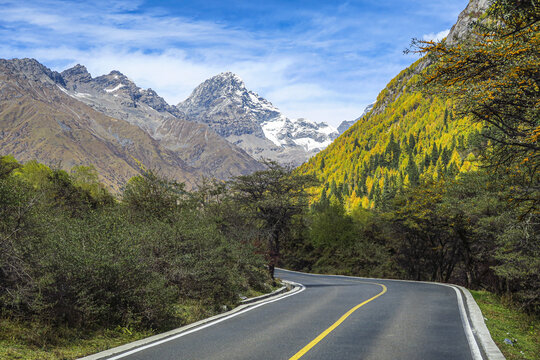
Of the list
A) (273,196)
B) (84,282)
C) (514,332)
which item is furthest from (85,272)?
(273,196)

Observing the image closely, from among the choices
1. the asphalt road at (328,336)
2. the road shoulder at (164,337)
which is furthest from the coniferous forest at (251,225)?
the asphalt road at (328,336)

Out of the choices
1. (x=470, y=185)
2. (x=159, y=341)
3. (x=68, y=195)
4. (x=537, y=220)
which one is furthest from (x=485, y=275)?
(x=68, y=195)

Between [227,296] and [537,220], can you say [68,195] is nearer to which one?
[227,296]

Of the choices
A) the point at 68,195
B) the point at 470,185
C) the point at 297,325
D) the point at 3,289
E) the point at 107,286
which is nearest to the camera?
the point at 3,289

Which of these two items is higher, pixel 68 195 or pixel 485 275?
pixel 68 195

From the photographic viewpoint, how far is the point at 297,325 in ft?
31.7

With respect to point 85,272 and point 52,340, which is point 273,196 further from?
point 52,340

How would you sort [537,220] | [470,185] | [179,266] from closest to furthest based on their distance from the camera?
[179,266] → [537,220] → [470,185]

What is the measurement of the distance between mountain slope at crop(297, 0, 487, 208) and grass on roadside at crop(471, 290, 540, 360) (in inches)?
3205

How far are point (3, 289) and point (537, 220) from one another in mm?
16411

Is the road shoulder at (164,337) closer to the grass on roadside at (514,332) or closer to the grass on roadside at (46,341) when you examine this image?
the grass on roadside at (46,341)

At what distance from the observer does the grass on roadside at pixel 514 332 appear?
7.98 metres

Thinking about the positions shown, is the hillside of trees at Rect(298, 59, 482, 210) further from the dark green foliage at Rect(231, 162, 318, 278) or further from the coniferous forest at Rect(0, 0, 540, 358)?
the dark green foliage at Rect(231, 162, 318, 278)

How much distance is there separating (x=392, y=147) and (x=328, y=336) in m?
127
